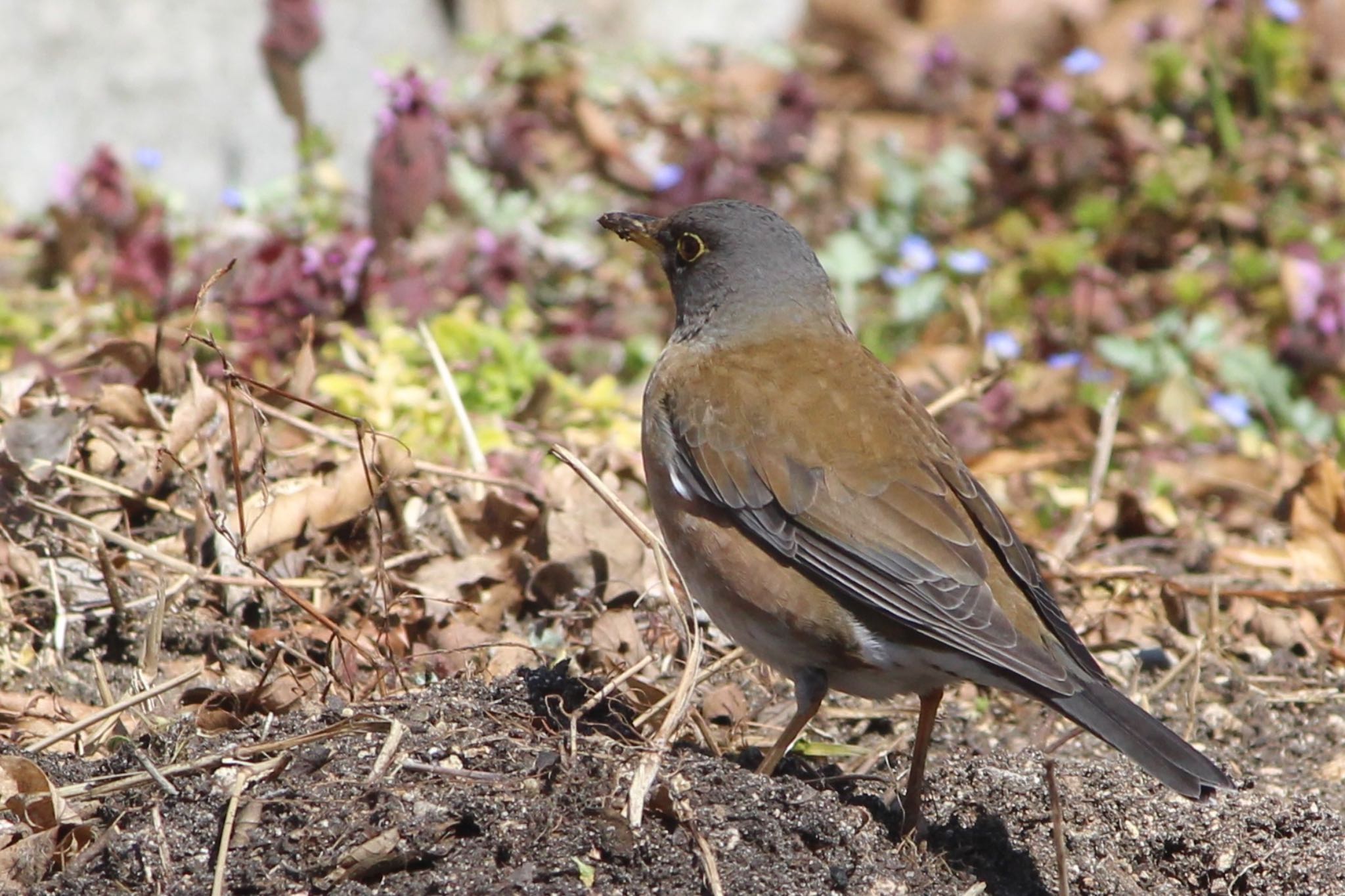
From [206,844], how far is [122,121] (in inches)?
227

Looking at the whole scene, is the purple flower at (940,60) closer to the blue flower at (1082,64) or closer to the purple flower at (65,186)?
the blue flower at (1082,64)

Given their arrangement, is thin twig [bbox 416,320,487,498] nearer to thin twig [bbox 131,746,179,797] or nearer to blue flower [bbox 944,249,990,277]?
thin twig [bbox 131,746,179,797]

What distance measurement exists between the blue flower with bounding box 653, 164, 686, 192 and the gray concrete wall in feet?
5.39

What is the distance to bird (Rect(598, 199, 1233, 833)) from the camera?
3.96m

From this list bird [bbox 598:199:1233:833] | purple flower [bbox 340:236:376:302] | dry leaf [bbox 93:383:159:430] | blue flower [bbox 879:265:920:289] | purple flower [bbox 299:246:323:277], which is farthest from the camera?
blue flower [bbox 879:265:920:289]

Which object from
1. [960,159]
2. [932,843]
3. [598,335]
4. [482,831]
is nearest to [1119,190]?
[960,159]

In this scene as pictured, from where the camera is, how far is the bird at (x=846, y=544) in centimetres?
396

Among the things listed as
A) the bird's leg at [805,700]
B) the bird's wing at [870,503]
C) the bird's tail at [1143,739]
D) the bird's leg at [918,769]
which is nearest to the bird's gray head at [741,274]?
the bird's wing at [870,503]

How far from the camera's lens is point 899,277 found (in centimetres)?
813

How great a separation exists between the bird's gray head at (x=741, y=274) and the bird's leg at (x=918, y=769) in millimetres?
1344

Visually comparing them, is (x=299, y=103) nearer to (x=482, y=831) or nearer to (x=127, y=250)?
(x=127, y=250)

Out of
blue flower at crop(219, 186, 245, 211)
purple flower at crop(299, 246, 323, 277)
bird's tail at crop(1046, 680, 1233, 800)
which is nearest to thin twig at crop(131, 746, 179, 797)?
bird's tail at crop(1046, 680, 1233, 800)

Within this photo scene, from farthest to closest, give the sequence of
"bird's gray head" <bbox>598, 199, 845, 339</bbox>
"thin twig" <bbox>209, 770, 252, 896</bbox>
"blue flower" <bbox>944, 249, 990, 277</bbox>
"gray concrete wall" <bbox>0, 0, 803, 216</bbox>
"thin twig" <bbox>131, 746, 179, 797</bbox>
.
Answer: "blue flower" <bbox>944, 249, 990, 277</bbox>
"gray concrete wall" <bbox>0, 0, 803, 216</bbox>
"bird's gray head" <bbox>598, 199, 845, 339</bbox>
"thin twig" <bbox>131, 746, 179, 797</bbox>
"thin twig" <bbox>209, 770, 252, 896</bbox>

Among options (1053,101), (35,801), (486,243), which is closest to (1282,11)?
(1053,101)
